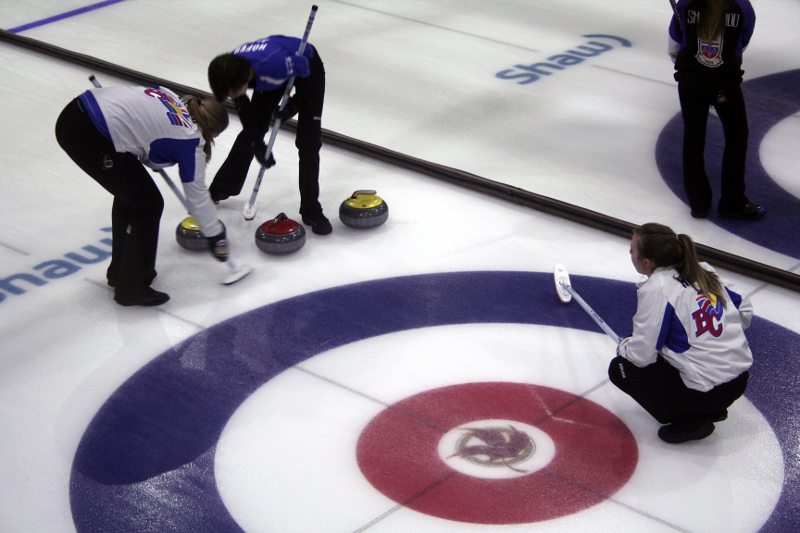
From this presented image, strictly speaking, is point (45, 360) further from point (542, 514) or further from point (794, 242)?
point (794, 242)

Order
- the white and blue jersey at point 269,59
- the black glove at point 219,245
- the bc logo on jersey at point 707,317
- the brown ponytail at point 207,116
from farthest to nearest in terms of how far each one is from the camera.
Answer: the white and blue jersey at point 269,59, the black glove at point 219,245, the brown ponytail at point 207,116, the bc logo on jersey at point 707,317

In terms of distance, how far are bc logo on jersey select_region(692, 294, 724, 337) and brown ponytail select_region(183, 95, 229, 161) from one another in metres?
2.56

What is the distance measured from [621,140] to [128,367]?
4252 mm

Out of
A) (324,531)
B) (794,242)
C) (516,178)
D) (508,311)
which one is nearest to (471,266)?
(508,311)

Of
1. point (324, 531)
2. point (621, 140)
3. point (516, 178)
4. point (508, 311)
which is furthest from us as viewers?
point (621, 140)

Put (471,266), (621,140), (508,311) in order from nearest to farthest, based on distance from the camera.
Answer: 1. (508,311)
2. (471,266)
3. (621,140)

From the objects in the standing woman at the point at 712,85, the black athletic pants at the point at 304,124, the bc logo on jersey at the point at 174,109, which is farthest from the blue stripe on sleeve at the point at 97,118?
the standing woman at the point at 712,85

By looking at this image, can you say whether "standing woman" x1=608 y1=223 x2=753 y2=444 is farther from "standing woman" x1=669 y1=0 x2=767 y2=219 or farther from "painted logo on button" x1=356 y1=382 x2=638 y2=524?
"standing woman" x1=669 y1=0 x2=767 y2=219

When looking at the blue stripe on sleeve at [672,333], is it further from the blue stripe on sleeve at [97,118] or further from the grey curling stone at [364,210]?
the blue stripe on sleeve at [97,118]

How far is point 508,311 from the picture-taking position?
6.12 m

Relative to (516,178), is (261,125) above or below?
above

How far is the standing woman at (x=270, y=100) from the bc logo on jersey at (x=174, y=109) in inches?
10.2

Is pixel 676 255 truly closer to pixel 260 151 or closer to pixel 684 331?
pixel 684 331

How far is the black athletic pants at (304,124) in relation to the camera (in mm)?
6641
